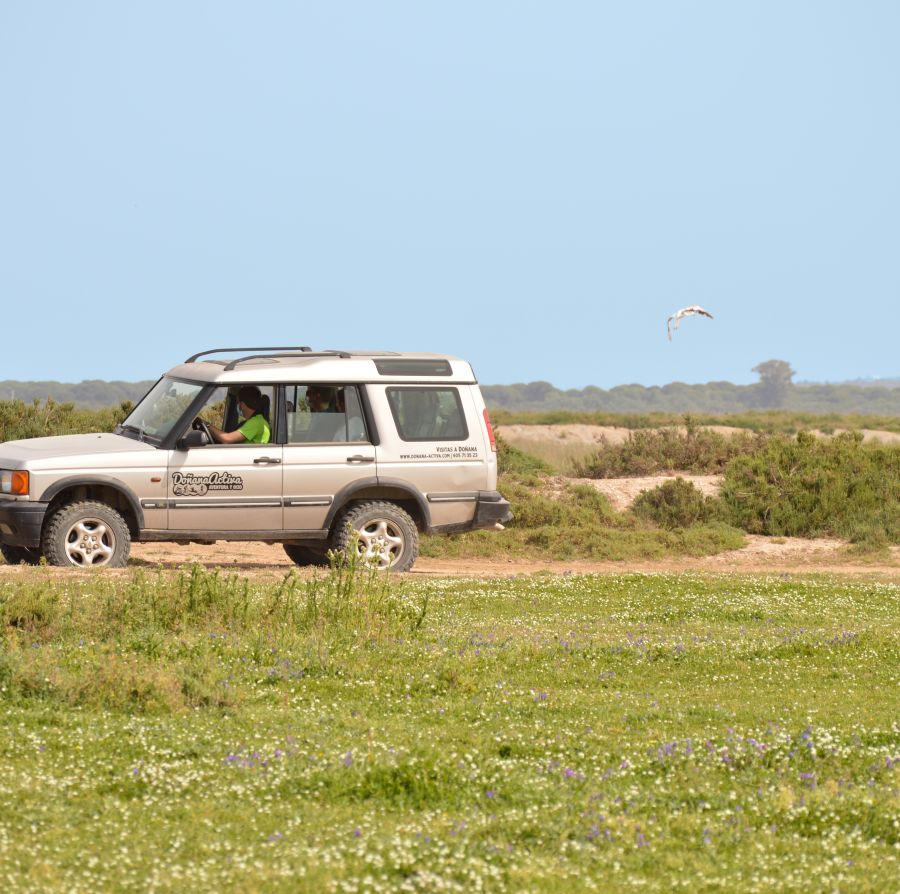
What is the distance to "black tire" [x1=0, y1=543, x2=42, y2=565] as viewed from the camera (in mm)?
15055

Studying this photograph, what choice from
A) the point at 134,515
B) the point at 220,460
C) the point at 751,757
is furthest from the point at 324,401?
the point at 751,757

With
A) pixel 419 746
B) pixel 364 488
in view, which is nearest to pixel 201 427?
pixel 364 488

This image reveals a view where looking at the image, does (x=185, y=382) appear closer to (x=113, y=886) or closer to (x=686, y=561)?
(x=686, y=561)

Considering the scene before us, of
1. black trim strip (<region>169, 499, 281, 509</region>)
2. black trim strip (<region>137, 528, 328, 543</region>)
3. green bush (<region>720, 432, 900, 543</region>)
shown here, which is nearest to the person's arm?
black trim strip (<region>169, 499, 281, 509</region>)

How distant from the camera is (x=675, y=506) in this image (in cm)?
2367

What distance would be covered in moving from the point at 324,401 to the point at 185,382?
5.01ft

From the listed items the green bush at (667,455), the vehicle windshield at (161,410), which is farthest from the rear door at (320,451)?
the green bush at (667,455)

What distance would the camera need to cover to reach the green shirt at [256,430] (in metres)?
15.0

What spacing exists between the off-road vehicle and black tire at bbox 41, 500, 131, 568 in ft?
0.05

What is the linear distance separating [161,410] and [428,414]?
9.52 ft

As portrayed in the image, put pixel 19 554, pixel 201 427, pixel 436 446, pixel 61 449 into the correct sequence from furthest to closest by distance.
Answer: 1. pixel 436 446
2. pixel 19 554
3. pixel 201 427
4. pixel 61 449

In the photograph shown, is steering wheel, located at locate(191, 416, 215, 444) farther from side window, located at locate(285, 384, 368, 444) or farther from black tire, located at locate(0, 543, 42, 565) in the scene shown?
black tire, located at locate(0, 543, 42, 565)

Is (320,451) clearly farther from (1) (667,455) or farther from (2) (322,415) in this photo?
(1) (667,455)

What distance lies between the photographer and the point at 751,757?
24.8ft
